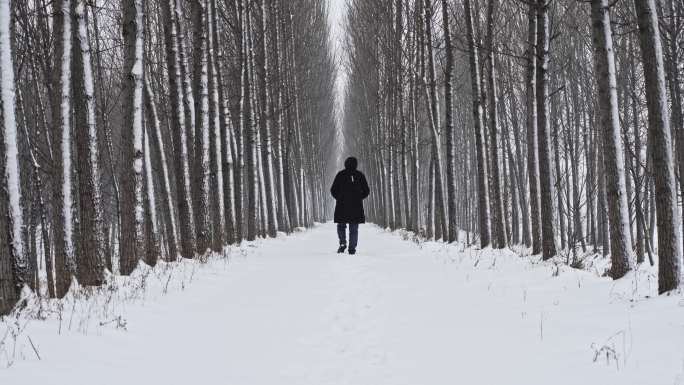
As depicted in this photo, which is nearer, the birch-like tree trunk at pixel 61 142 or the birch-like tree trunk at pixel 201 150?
the birch-like tree trunk at pixel 61 142

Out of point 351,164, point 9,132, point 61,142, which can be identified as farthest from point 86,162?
point 351,164

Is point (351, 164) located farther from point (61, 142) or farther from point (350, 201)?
point (61, 142)

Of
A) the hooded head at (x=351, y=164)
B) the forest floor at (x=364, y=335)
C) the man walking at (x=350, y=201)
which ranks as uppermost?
the hooded head at (x=351, y=164)

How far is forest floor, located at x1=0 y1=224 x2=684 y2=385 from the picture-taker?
3234mm

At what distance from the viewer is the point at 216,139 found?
12.6m

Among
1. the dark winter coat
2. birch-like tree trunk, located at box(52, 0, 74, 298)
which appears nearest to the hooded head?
the dark winter coat

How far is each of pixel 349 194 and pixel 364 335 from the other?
6806 millimetres

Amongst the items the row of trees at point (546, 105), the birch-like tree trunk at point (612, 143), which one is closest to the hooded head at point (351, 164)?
the row of trees at point (546, 105)

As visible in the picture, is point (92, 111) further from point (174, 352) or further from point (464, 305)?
point (464, 305)

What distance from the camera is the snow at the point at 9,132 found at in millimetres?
4645

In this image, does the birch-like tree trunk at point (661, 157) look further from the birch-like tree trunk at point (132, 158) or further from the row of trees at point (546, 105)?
the birch-like tree trunk at point (132, 158)

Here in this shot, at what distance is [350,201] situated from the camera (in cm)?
1091

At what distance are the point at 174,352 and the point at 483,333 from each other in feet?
8.38

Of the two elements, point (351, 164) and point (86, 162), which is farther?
point (351, 164)
